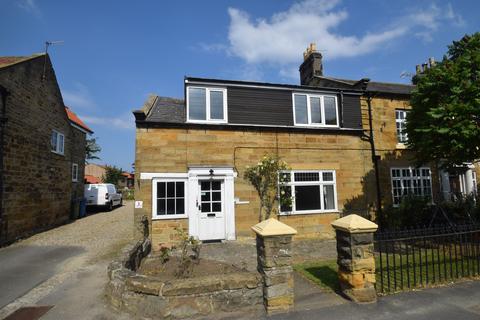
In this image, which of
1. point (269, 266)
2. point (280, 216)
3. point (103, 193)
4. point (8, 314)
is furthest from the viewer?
point (103, 193)

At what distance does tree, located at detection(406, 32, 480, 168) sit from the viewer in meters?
8.10

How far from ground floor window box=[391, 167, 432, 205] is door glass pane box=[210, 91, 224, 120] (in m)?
8.41

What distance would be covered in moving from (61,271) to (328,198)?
9.80m

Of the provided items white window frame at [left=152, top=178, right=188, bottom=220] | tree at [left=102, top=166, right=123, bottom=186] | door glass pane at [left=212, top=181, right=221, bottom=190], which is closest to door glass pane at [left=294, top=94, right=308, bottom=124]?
door glass pane at [left=212, top=181, right=221, bottom=190]

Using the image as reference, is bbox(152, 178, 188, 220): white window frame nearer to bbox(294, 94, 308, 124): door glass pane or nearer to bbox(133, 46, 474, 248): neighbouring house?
bbox(133, 46, 474, 248): neighbouring house

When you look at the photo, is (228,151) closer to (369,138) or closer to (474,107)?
(369,138)

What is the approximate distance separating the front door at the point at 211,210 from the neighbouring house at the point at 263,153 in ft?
0.12

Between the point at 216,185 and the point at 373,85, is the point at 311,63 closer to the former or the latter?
the point at 373,85

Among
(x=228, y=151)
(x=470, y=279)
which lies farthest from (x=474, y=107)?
(x=228, y=151)

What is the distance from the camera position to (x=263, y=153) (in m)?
11.7

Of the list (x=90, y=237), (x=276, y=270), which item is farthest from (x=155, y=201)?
(x=276, y=270)

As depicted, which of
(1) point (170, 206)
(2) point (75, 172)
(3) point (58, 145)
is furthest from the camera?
(2) point (75, 172)

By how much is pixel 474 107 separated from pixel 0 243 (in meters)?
16.4

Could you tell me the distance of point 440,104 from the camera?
8.57 metres
